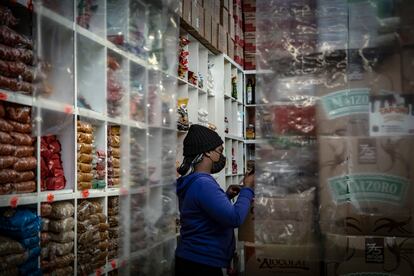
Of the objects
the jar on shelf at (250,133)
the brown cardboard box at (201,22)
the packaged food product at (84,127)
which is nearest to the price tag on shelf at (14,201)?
the packaged food product at (84,127)

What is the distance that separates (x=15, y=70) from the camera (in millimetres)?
2205

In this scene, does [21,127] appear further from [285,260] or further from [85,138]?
[285,260]

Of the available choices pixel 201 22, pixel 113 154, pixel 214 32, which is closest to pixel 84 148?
pixel 113 154

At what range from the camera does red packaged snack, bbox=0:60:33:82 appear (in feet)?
7.04

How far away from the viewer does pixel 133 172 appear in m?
2.06

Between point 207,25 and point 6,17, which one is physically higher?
point 207,25

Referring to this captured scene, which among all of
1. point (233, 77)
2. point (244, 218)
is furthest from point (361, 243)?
point (233, 77)

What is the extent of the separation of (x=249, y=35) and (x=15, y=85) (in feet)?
15.1

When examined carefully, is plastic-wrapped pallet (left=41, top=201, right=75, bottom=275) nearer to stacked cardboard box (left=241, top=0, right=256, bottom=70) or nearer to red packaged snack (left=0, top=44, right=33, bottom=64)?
red packaged snack (left=0, top=44, right=33, bottom=64)

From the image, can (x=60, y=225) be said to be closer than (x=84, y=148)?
Yes

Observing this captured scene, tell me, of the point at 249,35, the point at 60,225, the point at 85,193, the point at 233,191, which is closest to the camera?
the point at 233,191

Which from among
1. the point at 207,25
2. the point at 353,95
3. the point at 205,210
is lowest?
the point at 205,210

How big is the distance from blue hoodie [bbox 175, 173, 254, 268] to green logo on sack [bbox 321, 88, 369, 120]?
1.79ft

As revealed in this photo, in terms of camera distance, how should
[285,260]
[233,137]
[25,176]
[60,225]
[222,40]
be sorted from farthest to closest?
[233,137] < [222,40] < [60,225] < [25,176] < [285,260]
